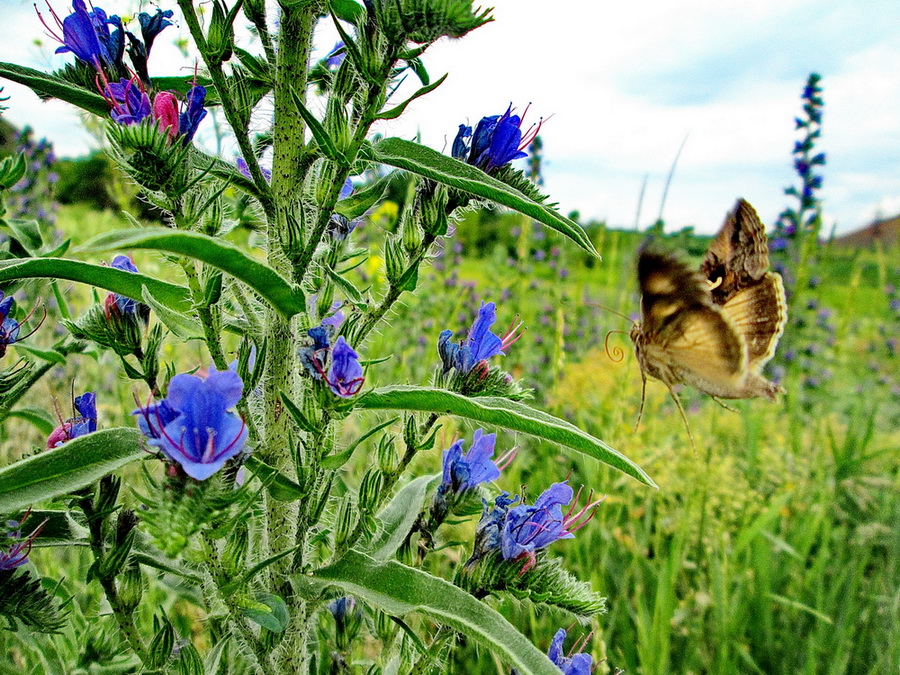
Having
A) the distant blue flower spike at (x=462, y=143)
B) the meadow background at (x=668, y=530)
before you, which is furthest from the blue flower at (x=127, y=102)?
the distant blue flower spike at (x=462, y=143)

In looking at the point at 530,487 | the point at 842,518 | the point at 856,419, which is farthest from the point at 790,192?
the point at 530,487

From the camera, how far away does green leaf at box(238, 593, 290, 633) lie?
962 millimetres

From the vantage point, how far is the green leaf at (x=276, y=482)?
3.12 ft

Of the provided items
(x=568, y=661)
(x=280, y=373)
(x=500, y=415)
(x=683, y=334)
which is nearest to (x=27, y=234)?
(x=280, y=373)

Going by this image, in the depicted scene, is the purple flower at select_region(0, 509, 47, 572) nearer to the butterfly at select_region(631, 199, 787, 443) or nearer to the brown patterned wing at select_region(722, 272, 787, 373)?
the butterfly at select_region(631, 199, 787, 443)

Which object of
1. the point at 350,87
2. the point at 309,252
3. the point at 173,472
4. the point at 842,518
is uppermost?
the point at 350,87

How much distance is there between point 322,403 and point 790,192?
473cm

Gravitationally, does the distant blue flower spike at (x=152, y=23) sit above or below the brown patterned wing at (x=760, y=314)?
above

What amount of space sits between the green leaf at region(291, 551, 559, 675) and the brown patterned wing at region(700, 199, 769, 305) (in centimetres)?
100

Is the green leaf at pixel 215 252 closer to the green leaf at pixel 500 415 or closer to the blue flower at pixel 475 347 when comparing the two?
the green leaf at pixel 500 415

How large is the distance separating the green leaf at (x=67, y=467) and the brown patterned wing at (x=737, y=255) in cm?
127

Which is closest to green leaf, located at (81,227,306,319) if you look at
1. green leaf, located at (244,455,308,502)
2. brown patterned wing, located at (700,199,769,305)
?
green leaf, located at (244,455,308,502)

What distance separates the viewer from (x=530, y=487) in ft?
8.64

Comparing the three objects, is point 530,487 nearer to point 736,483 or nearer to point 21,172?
point 736,483
